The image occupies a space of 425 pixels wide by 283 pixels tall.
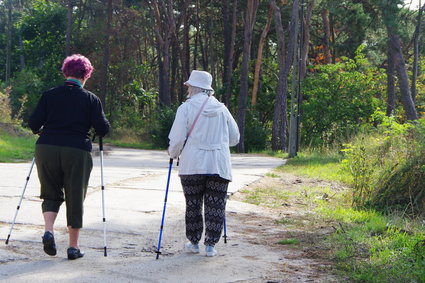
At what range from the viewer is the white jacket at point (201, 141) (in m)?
7.23

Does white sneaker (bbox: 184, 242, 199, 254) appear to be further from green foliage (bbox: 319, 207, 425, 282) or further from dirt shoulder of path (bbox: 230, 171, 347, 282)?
green foliage (bbox: 319, 207, 425, 282)

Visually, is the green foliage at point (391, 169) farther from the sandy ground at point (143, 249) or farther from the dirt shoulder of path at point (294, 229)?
the sandy ground at point (143, 249)

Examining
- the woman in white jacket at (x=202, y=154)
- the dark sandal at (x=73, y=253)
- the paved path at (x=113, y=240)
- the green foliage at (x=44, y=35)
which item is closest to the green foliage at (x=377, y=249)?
the paved path at (x=113, y=240)

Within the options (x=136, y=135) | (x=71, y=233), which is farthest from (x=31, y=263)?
(x=136, y=135)

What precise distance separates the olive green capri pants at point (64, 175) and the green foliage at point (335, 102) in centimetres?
2890

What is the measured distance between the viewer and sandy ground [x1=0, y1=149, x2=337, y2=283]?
6320 millimetres

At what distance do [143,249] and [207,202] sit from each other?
0.90m

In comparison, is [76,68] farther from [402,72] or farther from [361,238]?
[402,72]

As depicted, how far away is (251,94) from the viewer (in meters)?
44.4

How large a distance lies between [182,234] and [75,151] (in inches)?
101

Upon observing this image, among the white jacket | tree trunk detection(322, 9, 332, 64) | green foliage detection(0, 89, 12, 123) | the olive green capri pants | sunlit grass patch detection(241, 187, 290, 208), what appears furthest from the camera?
tree trunk detection(322, 9, 332, 64)

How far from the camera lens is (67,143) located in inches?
263

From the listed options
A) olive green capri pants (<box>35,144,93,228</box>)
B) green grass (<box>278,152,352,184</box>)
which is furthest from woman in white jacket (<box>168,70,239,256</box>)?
green grass (<box>278,152,352,184</box>)

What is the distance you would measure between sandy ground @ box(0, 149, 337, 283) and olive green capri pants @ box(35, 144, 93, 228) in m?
0.49
